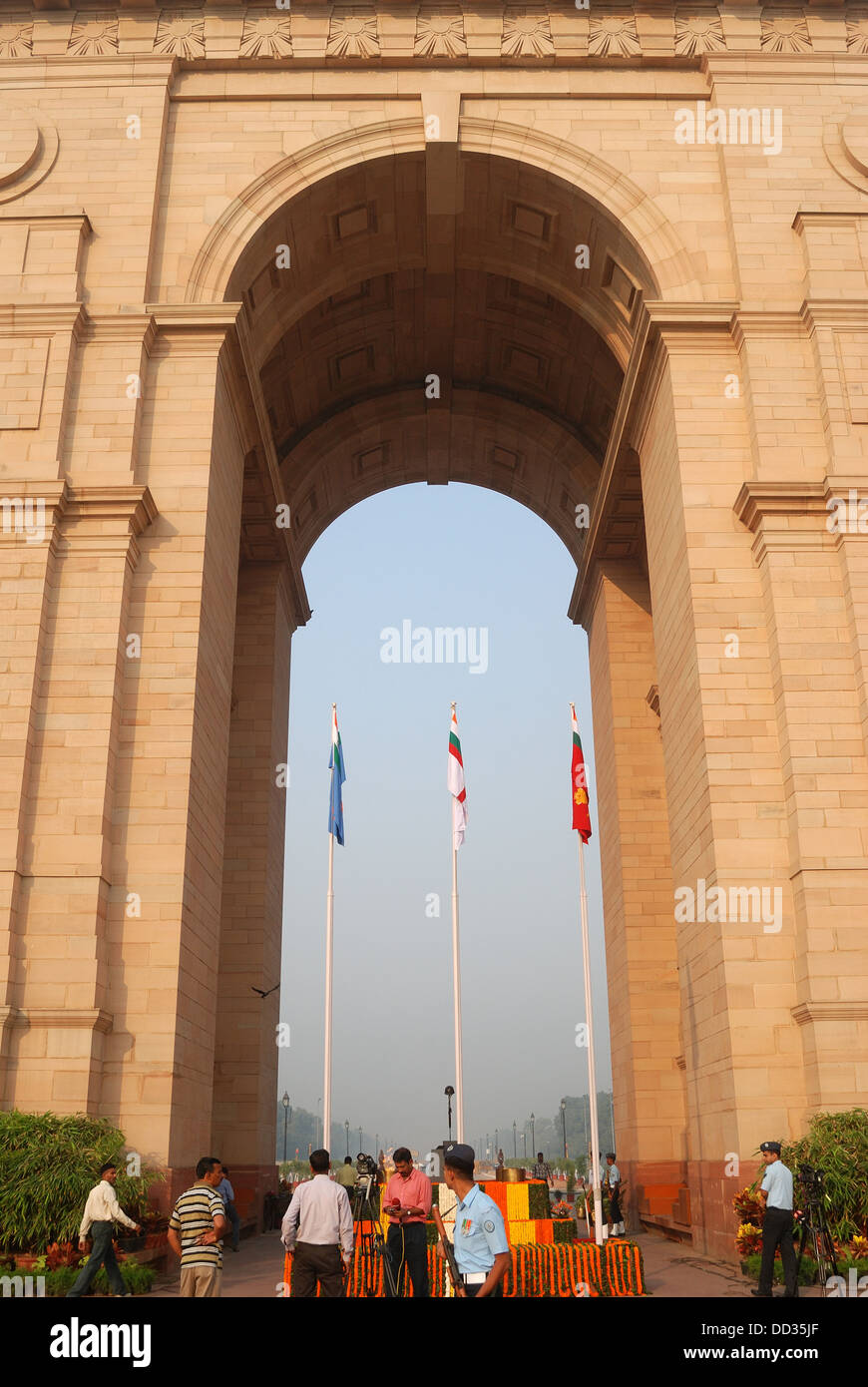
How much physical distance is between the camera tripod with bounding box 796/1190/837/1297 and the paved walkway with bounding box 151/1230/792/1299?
0.40 m

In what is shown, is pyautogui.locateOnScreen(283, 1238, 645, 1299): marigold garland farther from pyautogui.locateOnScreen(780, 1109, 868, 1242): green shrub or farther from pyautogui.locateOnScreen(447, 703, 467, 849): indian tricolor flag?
pyautogui.locateOnScreen(447, 703, 467, 849): indian tricolor flag

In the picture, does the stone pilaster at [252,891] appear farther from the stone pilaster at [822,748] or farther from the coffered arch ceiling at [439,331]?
the stone pilaster at [822,748]

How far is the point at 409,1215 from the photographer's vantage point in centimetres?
990

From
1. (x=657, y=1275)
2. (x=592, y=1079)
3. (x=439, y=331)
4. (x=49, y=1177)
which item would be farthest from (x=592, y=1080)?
(x=439, y=331)

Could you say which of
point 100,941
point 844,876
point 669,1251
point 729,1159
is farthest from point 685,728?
point 100,941

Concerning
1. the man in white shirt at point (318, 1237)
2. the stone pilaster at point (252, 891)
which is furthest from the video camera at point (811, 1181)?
the stone pilaster at point (252, 891)

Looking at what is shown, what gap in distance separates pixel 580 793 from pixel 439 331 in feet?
44.1

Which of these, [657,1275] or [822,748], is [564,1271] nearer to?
[657,1275]

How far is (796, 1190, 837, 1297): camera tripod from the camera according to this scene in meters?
12.1

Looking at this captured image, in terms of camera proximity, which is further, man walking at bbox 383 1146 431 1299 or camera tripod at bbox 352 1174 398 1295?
camera tripod at bbox 352 1174 398 1295

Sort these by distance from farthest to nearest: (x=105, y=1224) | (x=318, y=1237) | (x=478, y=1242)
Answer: (x=105, y=1224) → (x=318, y=1237) → (x=478, y=1242)

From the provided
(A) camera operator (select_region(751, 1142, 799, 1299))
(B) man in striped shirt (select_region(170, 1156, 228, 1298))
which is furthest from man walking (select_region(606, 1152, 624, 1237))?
(B) man in striped shirt (select_region(170, 1156, 228, 1298))
